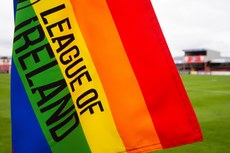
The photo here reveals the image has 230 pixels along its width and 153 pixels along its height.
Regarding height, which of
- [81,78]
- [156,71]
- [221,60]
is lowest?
[221,60]

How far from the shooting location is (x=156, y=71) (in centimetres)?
151

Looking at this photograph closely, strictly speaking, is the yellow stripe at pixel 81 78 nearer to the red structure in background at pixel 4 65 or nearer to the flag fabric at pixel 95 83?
the flag fabric at pixel 95 83

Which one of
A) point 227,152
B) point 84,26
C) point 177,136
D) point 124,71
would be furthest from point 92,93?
point 227,152

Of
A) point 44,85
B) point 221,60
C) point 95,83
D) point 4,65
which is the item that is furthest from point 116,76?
point 4,65

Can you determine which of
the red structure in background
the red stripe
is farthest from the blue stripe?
the red structure in background

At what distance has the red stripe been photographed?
4.87 ft

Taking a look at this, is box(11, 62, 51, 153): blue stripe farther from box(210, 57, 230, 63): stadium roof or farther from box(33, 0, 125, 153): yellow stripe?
box(210, 57, 230, 63): stadium roof

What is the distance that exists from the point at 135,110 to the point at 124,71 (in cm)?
22

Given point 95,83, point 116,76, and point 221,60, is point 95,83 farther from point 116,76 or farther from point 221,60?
point 221,60

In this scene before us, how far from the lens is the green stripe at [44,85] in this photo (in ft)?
4.59

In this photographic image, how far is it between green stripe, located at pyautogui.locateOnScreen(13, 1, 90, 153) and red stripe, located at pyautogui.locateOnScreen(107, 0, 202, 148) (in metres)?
0.39

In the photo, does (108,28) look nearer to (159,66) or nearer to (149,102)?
(159,66)

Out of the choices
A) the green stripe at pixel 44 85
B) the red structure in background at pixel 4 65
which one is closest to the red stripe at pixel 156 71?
the green stripe at pixel 44 85

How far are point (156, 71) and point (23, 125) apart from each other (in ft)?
2.37
